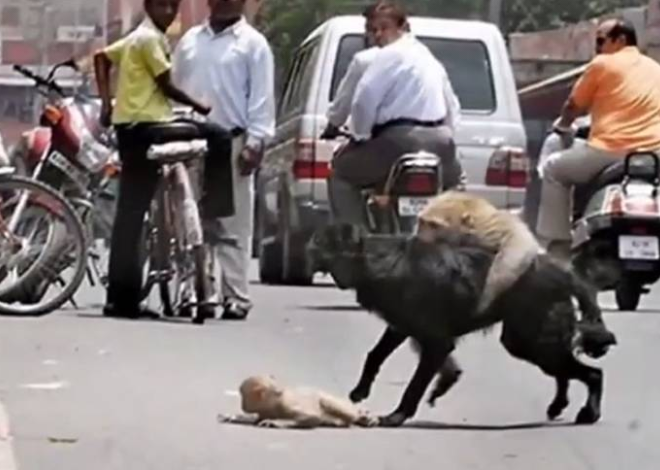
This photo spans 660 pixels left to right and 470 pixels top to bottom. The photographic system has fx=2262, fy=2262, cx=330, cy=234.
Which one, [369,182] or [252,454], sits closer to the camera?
[252,454]

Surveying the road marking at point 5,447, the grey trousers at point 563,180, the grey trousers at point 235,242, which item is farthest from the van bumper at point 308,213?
the road marking at point 5,447

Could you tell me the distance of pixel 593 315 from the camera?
28.3 feet

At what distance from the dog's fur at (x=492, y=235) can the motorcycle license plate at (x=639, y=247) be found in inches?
202

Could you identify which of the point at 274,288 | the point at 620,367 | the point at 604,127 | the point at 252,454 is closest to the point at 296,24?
the point at 274,288

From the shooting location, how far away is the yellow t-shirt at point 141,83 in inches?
468

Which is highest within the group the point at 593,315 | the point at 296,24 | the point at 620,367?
the point at 593,315

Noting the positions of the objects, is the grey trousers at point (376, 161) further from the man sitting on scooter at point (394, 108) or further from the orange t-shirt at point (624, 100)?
the orange t-shirt at point (624, 100)

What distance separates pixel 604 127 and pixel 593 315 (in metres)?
5.37

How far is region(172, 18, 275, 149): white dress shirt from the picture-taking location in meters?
12.2

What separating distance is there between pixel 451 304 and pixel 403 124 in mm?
4540

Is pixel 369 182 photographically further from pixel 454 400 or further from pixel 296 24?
pixel 296 24

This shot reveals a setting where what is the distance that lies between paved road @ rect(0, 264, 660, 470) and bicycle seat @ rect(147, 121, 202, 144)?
999 millimetres

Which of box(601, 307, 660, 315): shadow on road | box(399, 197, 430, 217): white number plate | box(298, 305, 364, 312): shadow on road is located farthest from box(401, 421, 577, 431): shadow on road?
box(601, 307, 660, 315): shadow on road

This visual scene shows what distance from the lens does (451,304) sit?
8.37 m
